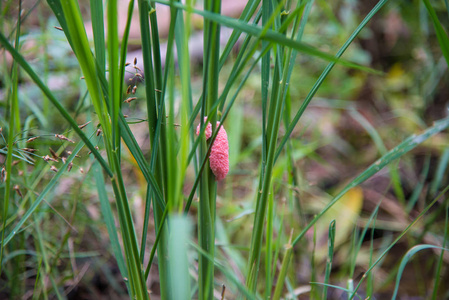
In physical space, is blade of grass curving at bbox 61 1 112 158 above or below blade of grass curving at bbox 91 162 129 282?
above

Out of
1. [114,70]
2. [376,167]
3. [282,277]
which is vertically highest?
[114,70]

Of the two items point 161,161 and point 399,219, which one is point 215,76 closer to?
point 161,161

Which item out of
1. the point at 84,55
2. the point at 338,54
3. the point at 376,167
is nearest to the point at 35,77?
the point at 84,55

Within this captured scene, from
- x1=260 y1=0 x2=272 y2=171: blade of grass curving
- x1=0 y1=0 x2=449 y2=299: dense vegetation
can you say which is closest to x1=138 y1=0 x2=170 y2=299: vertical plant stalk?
x1=0 y1=0 x2=449 y2=299: dense vegetation

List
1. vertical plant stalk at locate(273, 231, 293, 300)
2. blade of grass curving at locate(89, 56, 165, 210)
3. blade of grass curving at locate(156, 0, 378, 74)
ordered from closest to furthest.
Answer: blade of grass curving at locate(156, 0, 378, 74) < blade of grass curving at locate(89, 56, 165, 210) < vertical plant stalk at locate(273, 231, 293, 300)

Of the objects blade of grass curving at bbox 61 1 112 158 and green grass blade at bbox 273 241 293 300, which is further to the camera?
green grass blade at bbox 273 241 293 300

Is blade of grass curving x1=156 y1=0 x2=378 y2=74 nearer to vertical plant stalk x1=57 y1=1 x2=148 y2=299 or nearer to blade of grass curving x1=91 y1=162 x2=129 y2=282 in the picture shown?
vertical plant stalk x1=57 y1=1 x2=148 y2=299

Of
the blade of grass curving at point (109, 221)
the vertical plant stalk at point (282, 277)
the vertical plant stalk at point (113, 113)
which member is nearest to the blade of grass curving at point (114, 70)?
the vertical plant stalk at point (113, 113)

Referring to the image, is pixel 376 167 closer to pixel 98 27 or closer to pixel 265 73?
pixel 265 73

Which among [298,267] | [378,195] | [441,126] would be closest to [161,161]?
[441,126]

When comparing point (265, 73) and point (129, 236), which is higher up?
point (265, 73)

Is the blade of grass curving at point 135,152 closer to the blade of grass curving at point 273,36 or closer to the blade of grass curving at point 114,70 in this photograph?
the blade of grass curving at point 114,70

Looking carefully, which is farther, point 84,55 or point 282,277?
point 282,277
